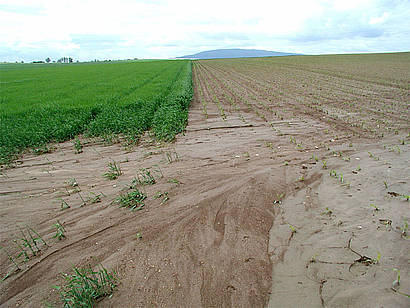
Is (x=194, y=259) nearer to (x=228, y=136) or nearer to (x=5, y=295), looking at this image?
(x=5, y=295)

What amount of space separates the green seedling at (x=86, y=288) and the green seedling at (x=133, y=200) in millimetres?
1627

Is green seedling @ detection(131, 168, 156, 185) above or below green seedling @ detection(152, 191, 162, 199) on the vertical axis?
above

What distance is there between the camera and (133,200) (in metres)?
5.07

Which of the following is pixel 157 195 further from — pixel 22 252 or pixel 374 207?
pixel 374 207

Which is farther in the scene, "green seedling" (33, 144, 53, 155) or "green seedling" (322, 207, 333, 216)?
"green seedling" (33, 144, 53, 155)

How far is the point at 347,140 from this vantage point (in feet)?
25.0

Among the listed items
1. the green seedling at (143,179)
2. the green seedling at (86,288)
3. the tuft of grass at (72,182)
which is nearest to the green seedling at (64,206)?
the tuft of grass at (72,182)

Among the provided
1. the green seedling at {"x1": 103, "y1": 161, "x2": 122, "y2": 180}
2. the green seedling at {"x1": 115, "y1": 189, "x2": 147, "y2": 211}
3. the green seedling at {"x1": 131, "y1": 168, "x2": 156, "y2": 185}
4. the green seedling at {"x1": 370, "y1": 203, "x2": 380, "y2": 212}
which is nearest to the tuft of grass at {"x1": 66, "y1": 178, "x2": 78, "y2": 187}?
the green seedling at {"x1": 103, "y1": 161, "x2": 122, "y2": 180}

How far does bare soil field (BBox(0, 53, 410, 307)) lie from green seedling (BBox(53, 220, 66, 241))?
0.32ft

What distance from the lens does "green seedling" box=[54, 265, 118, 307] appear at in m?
2.94

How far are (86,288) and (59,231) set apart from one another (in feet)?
5.66

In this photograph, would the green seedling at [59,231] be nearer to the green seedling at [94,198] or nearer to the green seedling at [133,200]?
the green seedling at [94,198]

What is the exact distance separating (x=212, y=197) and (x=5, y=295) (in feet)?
11.4

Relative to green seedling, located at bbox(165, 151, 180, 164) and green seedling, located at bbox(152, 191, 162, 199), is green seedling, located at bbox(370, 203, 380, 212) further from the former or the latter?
green seedling, located at bbox(165, 151, 180, 164)
